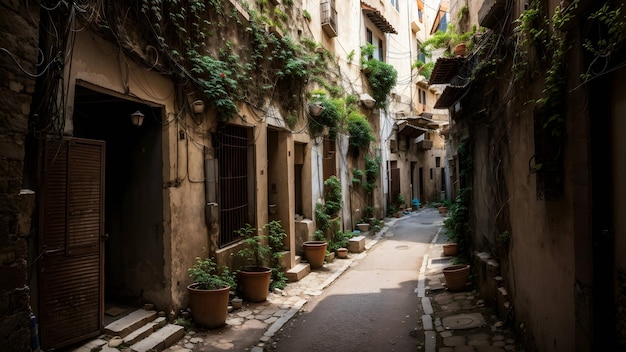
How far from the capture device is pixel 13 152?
3531 millimetres

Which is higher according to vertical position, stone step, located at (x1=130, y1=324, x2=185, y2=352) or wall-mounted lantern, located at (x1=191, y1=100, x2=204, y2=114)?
wall-mounted lantern, located at (x1=191, y1=100, x2=204, y2=114)

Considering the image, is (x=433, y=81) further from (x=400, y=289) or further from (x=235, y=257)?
(x=235, y=257)

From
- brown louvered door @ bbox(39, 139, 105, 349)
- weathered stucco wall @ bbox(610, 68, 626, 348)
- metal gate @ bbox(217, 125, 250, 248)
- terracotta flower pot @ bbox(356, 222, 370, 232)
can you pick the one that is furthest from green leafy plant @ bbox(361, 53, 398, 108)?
weathered stucco wall @ bbox(610, 68, 626, 348)

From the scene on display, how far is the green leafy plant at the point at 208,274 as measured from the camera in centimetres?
650

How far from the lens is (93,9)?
470cm

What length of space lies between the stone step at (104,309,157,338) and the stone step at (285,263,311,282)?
398cm

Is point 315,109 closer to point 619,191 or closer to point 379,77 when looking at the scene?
point 379,77

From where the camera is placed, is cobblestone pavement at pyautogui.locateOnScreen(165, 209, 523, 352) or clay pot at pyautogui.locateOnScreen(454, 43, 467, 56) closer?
cobblestone pavement at pyautogui.locateOnScreen(165, 209, 523, 352)

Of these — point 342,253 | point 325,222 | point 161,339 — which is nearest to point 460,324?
point 161,339

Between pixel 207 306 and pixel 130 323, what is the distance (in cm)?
114

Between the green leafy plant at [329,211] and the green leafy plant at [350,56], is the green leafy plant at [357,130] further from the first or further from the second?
the green leafy plant at [329,211]

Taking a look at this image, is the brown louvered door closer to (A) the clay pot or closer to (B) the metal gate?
(B) the metal gate

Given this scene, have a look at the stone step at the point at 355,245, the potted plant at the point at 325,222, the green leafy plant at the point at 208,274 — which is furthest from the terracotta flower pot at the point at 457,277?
the stone step at the point at 355,245

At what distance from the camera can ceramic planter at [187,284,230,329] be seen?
631 cm
